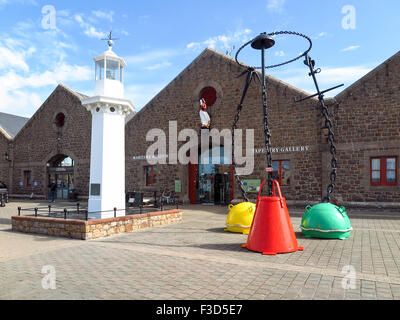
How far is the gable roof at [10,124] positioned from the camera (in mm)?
27859

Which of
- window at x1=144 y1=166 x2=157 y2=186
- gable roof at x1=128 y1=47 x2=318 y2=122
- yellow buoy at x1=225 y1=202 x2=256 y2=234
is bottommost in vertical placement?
yellow buoy at x1=225 y1=202 x2=256 y2=234

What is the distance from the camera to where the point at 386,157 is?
13828mm

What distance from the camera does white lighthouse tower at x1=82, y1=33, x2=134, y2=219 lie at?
33.7 feet

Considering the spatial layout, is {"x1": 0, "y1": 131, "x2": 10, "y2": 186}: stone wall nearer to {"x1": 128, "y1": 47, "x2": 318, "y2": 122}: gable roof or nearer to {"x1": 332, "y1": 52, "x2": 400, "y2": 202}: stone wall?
{"x1": 128, "y1": 47, "x2": 318, "y2": 122}: gable roof

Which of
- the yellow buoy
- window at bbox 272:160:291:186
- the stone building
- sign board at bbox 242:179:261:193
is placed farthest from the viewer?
sign board at bbox 242:179:261:193

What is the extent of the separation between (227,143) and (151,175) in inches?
222

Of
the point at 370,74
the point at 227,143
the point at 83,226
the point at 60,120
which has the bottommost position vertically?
the point at 83,226

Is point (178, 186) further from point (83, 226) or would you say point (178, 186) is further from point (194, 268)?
point (194, 268)

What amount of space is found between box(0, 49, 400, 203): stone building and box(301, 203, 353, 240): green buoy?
285 inches

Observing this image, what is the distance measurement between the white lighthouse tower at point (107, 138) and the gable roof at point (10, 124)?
69.1 ft

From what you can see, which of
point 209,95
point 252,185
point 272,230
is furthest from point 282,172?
point 272,230

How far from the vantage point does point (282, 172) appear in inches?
632

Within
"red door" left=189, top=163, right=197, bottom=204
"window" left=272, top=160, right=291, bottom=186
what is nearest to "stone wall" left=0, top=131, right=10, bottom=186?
"red door" left=189, top=163, right=197, bottom=204
